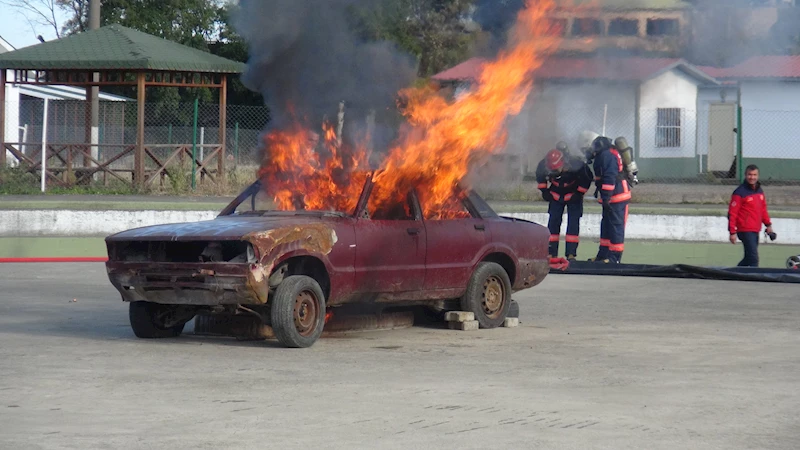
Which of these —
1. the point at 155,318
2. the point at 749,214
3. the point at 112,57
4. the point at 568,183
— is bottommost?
the point at 155,318

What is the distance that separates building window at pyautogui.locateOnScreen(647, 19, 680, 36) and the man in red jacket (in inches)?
253

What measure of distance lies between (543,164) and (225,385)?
10568 mm

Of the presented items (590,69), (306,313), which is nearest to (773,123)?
(590,69)

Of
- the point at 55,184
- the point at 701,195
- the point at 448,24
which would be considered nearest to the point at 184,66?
the point at 55,184

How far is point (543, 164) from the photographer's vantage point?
17812 mm

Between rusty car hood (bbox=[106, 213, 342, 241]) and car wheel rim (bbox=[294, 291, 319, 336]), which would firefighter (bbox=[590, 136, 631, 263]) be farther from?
car wheel rim (bbox=[294, 291, 319, 336])

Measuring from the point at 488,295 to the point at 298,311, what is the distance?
2.33 m

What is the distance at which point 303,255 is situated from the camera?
31.6ft

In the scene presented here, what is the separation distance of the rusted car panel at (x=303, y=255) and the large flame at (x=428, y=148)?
237 millimetres

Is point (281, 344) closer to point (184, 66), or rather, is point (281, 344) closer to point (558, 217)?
point (558, 217)

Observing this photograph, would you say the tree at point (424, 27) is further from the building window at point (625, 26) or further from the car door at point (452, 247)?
the car door at point (452, 247)

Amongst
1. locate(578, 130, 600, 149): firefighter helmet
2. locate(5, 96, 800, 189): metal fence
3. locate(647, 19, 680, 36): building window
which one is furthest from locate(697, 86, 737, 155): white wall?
locate(647, 19, 680, 36): building window

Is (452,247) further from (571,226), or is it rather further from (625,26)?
(571,226)

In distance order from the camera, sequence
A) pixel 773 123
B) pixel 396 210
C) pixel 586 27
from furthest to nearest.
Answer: pixel 773 123, pixel 586 27, pixel 396 210
